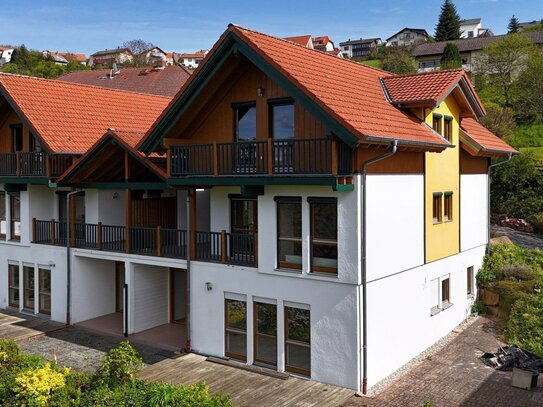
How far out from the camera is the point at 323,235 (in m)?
13.8

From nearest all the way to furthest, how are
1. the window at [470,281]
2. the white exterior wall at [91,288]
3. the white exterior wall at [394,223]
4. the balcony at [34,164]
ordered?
1. the white exterior wall at [394,223]
2. the window at [470,281]
3. the white exterior wall at [91,288]
4. the balcony at [34,164]

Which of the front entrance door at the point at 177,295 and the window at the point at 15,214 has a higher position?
the window at the point at 15,214

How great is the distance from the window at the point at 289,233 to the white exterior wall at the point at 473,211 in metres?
7.28

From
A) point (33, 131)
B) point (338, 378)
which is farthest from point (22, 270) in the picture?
point (338, 378)

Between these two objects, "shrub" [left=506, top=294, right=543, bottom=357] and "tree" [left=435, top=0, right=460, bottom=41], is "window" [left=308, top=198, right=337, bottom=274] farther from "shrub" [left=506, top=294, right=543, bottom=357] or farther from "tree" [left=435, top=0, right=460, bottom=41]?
"tree" [left=435, top=0, right=460, bottom=41]

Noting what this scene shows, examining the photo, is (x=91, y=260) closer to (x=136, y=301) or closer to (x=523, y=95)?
(x=136, y=301)

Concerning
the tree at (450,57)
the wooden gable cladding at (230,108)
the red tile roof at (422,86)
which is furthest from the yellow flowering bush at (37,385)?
the tree at (450,57)

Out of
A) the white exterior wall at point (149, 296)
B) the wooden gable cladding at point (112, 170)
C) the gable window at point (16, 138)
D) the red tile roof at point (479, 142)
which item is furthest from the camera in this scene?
the gable window at point (16, 138)

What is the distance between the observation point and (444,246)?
1748cm

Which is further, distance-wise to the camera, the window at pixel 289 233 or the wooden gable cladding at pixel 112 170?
the wooden gable cladding at pixel 112 170

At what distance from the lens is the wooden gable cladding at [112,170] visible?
18781mm

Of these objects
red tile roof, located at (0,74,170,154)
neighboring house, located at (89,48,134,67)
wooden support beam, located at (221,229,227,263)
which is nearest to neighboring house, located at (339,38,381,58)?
neighboring house, located at (89,48,134,67)

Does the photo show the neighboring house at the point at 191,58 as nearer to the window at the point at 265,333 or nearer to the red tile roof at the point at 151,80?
the red tile roof at the point at 151,80

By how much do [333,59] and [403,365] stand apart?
9318 mm
